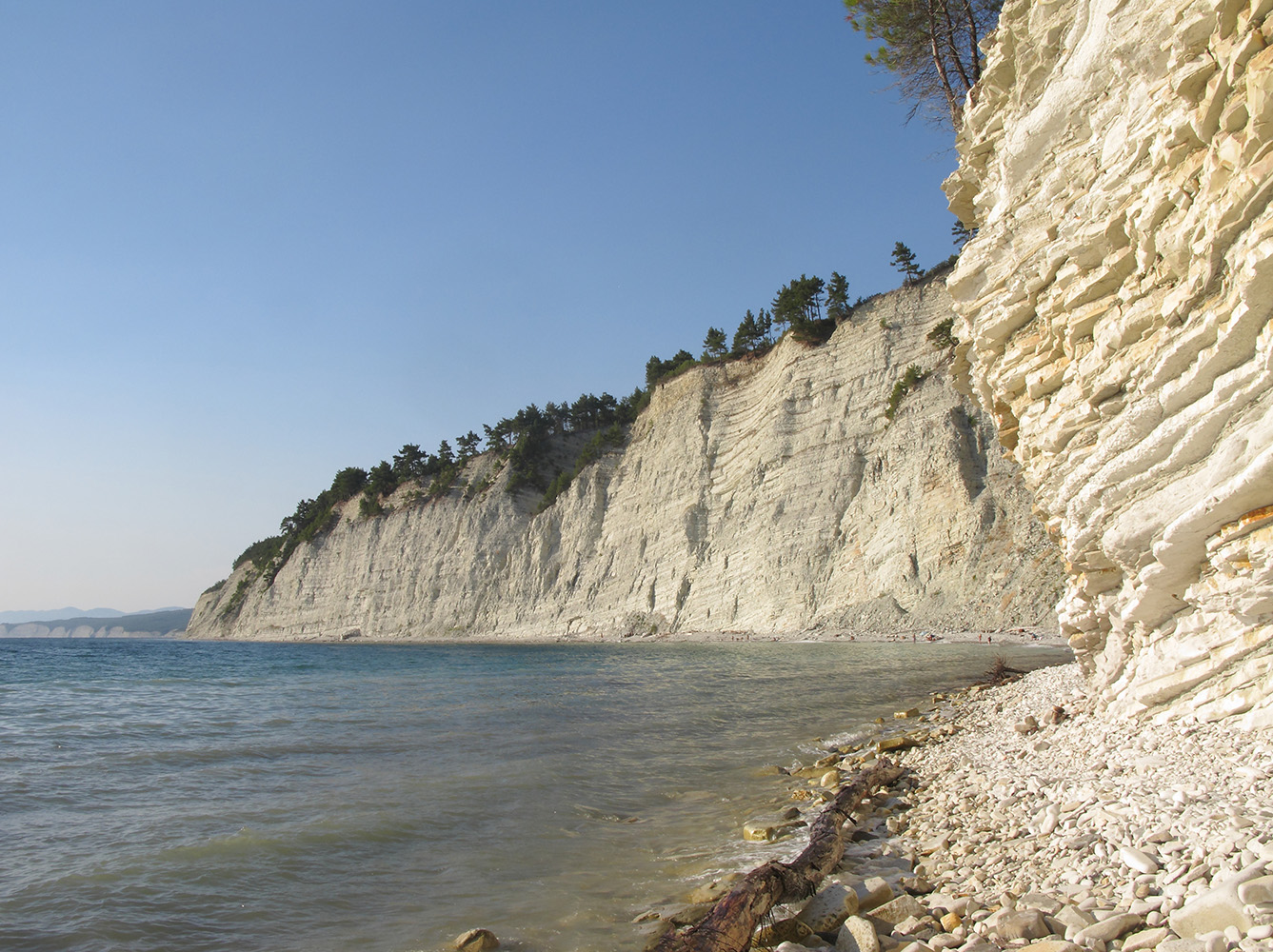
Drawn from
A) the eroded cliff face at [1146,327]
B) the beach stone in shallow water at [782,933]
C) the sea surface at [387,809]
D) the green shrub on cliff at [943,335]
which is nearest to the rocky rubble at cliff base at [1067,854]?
the beach stone in shallow water at [782,933]

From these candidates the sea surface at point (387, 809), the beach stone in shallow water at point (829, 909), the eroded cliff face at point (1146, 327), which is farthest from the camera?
the sea surface at point (387, 809)

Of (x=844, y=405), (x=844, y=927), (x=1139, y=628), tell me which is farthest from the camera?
(x=844, y=405)

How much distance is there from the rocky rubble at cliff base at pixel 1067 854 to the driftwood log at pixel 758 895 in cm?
11

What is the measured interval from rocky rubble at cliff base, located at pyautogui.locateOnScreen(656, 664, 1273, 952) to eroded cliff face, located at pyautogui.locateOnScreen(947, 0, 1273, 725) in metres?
0.66

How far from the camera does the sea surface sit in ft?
16.6

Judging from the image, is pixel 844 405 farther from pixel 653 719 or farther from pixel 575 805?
pixel 575 805

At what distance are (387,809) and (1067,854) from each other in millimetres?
6568

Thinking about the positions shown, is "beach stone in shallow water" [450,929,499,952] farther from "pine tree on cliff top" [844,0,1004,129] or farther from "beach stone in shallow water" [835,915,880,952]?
"pine tree on cliff top" [844,0,1004,129]

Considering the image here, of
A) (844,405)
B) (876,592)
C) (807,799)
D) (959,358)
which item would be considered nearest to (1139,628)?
(807,799)

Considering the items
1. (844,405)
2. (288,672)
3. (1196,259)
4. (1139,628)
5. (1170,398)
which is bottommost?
(288,672)

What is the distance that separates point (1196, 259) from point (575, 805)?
24.9 ft

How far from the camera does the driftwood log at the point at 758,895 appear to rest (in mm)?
3859

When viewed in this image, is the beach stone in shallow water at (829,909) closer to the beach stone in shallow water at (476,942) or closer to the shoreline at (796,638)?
the beach stone in shallow water at (476,942)

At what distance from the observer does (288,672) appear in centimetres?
2712
